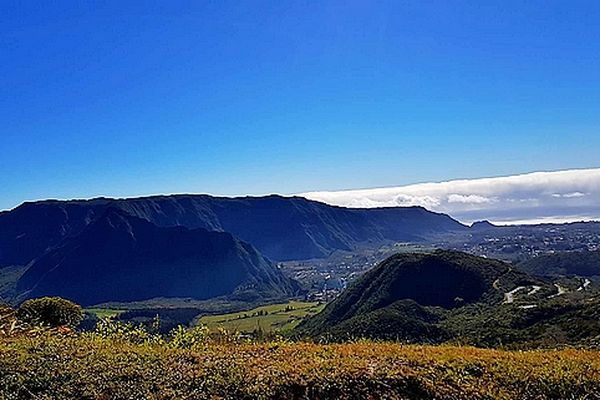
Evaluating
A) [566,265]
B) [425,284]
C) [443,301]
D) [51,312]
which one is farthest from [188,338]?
[566,265]

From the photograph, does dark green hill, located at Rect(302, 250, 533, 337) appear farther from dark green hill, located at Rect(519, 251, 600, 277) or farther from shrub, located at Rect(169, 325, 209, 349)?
shrub, located at Rect(169, 325, 209, 349)

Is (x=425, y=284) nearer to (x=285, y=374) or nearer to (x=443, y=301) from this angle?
(x=443, y=301)

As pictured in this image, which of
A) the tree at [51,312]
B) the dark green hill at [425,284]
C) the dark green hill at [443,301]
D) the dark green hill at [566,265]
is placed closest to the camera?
the tree at [51,312]

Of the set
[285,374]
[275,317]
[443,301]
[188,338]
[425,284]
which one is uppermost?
[188,338]

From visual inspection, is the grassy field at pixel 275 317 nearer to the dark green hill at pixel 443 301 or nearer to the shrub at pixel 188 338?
the dark green hill at pixel 443 301

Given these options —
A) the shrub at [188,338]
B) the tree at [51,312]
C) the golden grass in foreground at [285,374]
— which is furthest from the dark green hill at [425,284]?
the golden grass in foreground at [285,374]

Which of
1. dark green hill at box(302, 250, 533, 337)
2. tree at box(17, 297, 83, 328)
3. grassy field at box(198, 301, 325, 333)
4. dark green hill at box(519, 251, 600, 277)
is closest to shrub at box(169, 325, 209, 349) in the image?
tree at box(17, 297, 83, 328)
